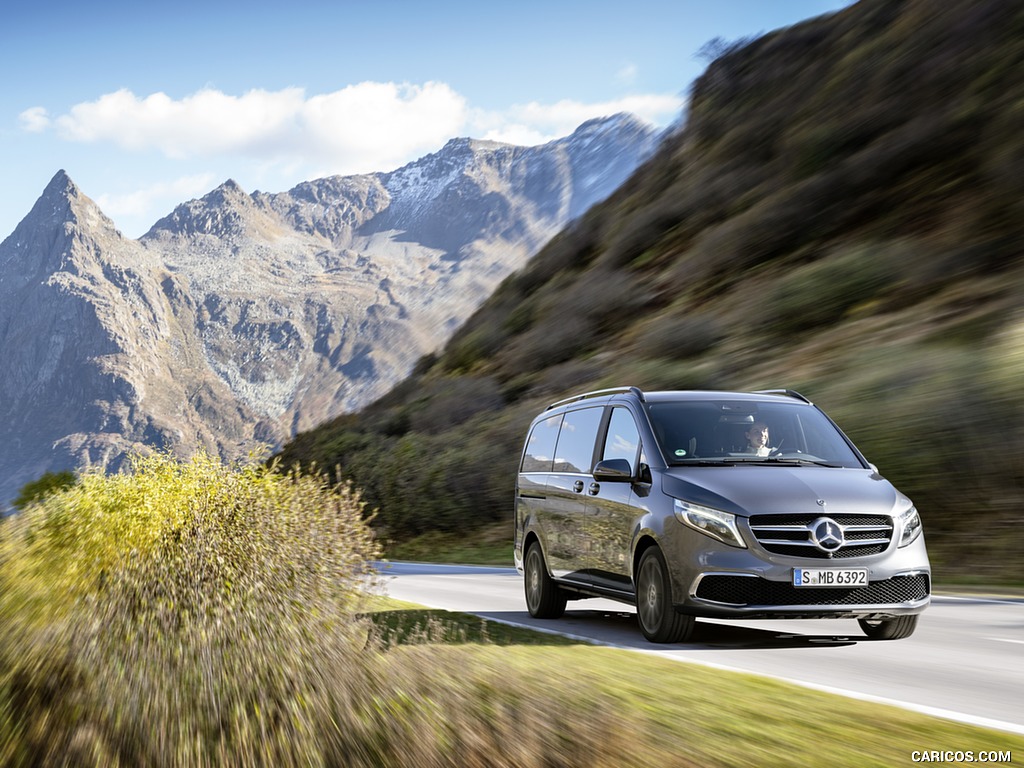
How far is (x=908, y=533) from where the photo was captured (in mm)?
8727

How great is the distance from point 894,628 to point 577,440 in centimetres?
342

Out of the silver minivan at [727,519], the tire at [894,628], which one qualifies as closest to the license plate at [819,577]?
the silver minivan at [727,519]

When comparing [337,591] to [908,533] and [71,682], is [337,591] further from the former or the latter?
[908,533]

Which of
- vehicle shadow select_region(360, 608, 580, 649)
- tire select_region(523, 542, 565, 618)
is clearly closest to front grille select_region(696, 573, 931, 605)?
vehicle shadow select_region(360, 608, 580, 649)

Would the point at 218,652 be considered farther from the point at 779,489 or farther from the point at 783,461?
the point at 783,461

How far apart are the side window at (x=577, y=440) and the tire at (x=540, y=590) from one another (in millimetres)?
948

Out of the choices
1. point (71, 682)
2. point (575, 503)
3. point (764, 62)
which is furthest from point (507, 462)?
point (764, 62)

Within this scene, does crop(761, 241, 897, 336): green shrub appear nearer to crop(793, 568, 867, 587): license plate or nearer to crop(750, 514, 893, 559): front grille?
crop(750, 514, 893, 559): front grille

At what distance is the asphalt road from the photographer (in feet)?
22.9

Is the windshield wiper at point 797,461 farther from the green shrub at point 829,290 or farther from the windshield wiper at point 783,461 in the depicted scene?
the green shrub at point 829,290

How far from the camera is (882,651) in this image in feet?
28.9

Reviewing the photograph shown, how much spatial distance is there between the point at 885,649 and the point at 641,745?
14.4ft

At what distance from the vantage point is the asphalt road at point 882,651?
6992 mm

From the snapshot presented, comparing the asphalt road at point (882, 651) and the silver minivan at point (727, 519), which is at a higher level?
the silver minivan at point (727, 519)
